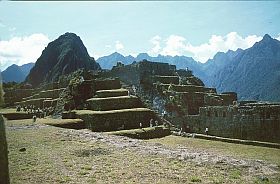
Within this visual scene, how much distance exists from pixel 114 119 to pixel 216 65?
45.1m

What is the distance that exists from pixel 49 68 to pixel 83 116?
52542mm

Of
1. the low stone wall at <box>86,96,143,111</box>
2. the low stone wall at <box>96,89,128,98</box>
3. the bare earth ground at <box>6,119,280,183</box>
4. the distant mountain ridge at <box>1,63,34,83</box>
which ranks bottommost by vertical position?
the bare earth ground at <box>6,119,280,183</box>

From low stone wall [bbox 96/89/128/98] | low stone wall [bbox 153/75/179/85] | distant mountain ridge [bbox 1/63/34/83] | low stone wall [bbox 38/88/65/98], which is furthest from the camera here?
distant mountain ridge [bbox 1/63/34/83]

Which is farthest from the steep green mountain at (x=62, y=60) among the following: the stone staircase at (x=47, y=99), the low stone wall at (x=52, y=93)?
the stone staircase at (x=47, y=99)

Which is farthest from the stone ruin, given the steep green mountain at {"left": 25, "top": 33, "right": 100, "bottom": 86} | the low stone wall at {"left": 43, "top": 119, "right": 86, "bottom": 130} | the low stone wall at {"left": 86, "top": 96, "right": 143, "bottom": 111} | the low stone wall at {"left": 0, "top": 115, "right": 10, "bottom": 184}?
the steep green mountain at {"left": 25, "top": 33, "right": 100, "bottom": 86}

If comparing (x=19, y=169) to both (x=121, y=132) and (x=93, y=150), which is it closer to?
(x=93, y=150)

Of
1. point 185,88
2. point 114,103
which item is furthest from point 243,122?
point 185,88

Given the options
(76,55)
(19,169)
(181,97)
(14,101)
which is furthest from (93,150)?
(76,55)

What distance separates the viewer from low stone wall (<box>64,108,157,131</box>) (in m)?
19.9

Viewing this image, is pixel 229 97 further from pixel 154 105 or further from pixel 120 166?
pixel 120 166

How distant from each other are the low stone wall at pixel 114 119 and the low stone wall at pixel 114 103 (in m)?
1.43

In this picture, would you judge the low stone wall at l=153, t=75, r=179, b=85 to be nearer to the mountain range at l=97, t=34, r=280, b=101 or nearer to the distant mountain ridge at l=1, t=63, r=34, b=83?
the mountain range at l=97, t=34, r=280, b=101

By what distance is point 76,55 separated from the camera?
2394 inches

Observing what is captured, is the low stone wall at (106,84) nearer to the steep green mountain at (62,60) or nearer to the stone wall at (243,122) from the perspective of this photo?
the stone wall at (243,122)
